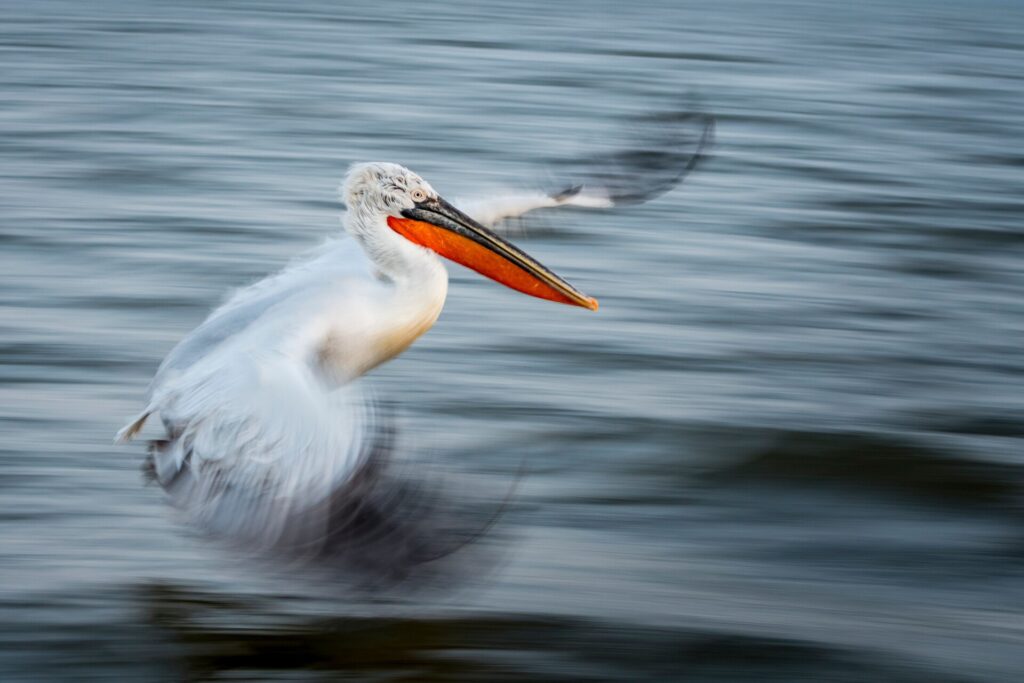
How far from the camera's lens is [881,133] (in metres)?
10.6

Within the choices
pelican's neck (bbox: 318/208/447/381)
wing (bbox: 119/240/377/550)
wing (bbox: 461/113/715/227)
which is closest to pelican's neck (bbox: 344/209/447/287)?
pelican's neck (bbox: 318/208/447/381)

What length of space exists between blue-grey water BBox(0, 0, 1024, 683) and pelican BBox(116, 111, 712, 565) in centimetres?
23

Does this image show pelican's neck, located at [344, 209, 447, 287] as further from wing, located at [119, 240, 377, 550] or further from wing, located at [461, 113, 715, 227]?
wing, located at [461, 113, 715, 227]

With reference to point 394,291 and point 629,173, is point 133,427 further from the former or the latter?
point 629,173

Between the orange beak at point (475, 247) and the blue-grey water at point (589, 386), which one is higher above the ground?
the orange beak at point (475, 247)

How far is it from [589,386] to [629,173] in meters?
0.84

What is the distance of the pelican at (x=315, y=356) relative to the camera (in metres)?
3.45

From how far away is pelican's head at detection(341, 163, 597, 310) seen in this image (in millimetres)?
4223

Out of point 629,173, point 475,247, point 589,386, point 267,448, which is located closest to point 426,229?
point 475,247

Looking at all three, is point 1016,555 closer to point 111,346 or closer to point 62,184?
point 111,346

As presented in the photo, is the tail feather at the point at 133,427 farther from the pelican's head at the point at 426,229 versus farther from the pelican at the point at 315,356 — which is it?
the pelican's head at the point at 426,229

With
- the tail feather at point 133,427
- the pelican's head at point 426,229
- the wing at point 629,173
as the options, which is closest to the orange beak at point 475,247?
the pelican's head at point 426,229

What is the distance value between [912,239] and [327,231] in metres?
2.91

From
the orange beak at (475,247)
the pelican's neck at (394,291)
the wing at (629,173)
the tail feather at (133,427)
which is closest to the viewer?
the tail feather at (133,427)
